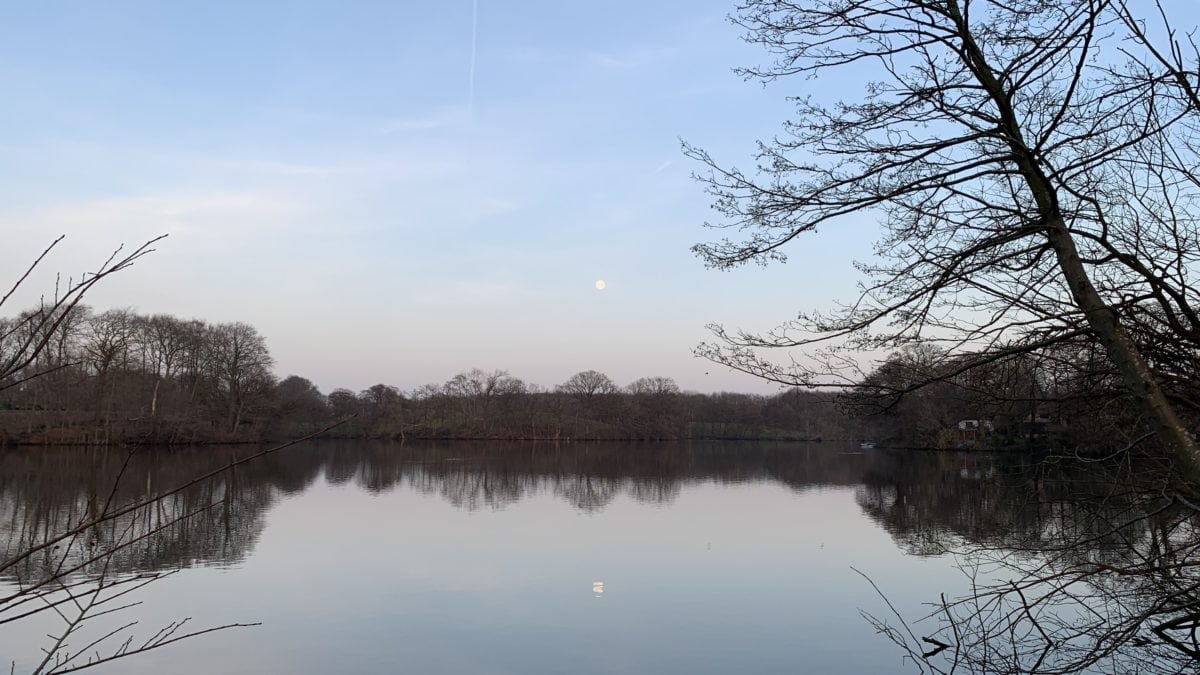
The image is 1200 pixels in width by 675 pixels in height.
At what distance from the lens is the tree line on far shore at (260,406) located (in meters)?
45.2

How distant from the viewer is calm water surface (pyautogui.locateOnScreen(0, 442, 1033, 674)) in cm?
898

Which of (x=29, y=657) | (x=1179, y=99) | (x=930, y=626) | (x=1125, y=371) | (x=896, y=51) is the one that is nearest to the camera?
(x=1125, y=371)

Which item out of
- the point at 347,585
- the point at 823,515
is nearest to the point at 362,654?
the point at 347,585

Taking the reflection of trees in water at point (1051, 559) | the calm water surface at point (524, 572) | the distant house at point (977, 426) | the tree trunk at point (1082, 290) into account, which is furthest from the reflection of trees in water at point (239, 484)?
the tree trunk at point (1082, 290)

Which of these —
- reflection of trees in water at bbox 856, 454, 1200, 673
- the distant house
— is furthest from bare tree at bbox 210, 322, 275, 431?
the distant house

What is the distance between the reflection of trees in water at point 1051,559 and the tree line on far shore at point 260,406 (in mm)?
4854

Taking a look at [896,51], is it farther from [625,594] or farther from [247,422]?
[247,422]

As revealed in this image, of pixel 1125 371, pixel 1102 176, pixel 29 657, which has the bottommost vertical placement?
pixel 29 657

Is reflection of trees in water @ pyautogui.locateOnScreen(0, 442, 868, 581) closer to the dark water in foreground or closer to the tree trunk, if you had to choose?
the dark water in foreground

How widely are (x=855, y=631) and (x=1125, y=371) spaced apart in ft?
26.2

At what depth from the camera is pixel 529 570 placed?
1325cm

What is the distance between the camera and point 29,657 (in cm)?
877

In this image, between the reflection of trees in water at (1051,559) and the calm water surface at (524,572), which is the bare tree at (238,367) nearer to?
the calm water surface at (524,572)

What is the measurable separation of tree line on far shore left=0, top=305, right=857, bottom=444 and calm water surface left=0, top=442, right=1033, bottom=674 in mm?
3658
